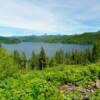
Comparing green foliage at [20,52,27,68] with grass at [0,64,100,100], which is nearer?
grass at [0,64,100,100]

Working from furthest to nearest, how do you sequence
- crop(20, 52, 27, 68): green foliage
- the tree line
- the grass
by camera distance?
crop(20, 52, 27, 68): green foliage < the tree line < the grass

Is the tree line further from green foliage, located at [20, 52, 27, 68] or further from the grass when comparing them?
the grass

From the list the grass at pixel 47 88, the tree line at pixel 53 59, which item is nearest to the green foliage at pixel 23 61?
the tree line at pixel 53 59

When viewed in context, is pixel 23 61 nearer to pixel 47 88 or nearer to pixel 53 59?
pixel 53 59

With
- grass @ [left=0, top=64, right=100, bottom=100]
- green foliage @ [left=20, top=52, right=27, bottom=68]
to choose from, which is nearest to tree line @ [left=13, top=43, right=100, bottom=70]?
green foliage @ [left=20, top=52, right=27, bottom=68]

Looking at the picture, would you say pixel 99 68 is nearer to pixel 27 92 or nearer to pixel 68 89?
pixel 68 89

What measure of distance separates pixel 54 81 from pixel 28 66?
8070 cm

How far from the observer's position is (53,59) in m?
86.1

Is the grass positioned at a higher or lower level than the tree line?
higher

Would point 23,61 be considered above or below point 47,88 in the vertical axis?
below

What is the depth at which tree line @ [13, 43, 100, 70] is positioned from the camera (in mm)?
77794

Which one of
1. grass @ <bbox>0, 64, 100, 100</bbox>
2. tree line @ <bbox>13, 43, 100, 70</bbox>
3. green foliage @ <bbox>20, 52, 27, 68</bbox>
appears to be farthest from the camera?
green foliage @ <bbox>20, 52, 27, 68</bbox>

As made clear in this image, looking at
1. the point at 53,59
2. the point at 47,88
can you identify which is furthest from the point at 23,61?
the point at 47,88

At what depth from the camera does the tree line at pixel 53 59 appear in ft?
255
